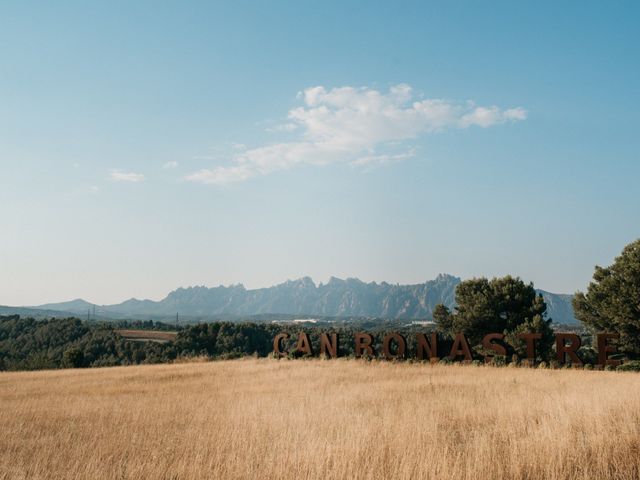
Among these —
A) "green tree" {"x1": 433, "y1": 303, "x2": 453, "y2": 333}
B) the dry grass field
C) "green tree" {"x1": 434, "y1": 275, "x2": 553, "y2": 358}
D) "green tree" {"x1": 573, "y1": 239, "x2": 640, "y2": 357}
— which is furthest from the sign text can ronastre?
"green tree" {"x1": 433, "y1": 303, "x2": 453, "y2": 333}

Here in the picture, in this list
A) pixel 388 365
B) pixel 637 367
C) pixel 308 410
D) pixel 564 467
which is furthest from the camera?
pixel 637 367

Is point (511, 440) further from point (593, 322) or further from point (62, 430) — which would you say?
point (593, 322)

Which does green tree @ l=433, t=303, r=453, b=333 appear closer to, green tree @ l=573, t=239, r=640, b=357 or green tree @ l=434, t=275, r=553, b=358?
green tree @ l=434, t=275, r=553, b=358

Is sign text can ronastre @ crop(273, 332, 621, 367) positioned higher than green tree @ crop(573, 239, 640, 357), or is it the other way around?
green tree @ crop(573, 239, 640, 357)

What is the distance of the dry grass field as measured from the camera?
7.58 m

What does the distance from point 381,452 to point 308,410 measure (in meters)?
5.18

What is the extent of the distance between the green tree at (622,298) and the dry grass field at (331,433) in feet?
71.4

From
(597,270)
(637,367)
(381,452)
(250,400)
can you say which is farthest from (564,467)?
(597,270)

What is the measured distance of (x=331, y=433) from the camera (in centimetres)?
979

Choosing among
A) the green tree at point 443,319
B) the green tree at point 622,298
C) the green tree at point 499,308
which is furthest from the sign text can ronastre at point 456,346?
the green tree at point 443,319

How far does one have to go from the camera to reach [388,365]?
2911 centimetres

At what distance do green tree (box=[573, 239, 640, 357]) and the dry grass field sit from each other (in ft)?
71.4

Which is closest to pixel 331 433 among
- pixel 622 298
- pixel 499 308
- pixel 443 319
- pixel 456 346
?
pixel 456 346

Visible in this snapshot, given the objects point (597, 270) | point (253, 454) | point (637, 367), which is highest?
point (597, 270)
